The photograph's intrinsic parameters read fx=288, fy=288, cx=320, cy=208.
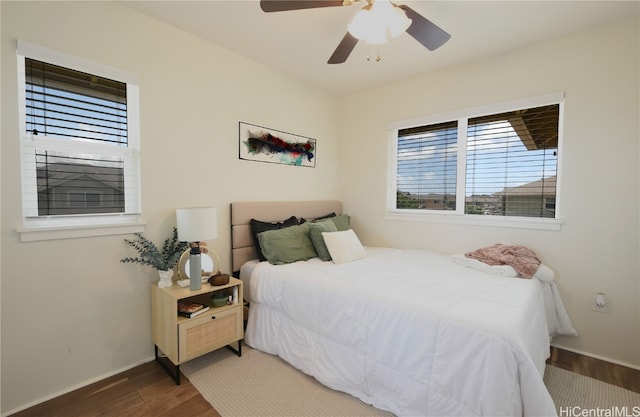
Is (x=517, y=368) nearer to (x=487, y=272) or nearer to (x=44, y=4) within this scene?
(x=487, y=272)

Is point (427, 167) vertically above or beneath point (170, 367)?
above

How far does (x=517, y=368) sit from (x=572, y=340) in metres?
1.76

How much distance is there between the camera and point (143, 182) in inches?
86.8

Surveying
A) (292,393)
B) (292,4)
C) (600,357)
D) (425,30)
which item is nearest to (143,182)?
(292,4)

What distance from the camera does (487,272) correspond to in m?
2.37

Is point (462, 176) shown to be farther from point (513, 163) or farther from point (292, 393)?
point (292, 393)

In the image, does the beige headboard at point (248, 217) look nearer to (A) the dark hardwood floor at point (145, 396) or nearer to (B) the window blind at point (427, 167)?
(A) the dark hardwood floor at point (145, 396)

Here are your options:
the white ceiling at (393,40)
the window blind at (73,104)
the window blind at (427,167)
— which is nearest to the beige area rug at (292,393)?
the window blind at (427,167)

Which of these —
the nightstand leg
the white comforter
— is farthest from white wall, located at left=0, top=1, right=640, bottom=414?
the white comforter

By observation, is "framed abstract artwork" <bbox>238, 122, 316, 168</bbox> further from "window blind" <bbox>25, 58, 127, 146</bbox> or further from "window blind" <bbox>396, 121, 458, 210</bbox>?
"window blind" <bbox>396, 121, 458, 210</bbox>

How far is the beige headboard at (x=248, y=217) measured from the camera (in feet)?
8.97

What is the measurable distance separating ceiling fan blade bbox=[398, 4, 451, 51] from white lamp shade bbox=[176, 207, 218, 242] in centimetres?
184

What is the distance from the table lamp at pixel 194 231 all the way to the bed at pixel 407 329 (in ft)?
1.84

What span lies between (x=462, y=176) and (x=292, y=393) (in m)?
2.57
